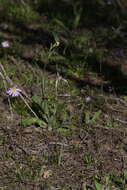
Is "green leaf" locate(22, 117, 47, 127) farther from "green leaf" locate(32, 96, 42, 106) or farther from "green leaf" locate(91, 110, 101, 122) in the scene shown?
"green leaf" locate(91, 110, 101, 122)

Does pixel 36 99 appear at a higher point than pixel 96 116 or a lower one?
higher

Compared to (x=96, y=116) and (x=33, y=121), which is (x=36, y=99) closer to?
(x=33, y=121)

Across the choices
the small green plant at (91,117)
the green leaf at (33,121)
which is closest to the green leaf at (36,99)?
the green leaf at (33,121)

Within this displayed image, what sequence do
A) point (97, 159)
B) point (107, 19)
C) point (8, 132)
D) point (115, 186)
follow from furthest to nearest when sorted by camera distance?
point (107, 19) < point (8, 132) < point (97, 159) < point (115, 186)

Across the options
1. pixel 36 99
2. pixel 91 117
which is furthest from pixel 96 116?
pixel 36 99

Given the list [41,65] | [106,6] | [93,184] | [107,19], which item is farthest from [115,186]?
[106,6]

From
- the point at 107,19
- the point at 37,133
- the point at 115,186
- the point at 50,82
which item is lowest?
the point at 115,186

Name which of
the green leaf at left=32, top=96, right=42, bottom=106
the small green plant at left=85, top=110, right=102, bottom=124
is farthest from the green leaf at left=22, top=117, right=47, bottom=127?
the small green plant at left=85, top=110, right=102, bottom=124

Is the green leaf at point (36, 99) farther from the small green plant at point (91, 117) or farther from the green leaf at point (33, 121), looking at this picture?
the small green plant at point (91, 117)

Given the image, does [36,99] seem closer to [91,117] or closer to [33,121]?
[33,121]

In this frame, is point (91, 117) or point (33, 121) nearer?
point (33, 121)

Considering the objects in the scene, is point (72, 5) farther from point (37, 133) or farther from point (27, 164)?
point (27, 164)
